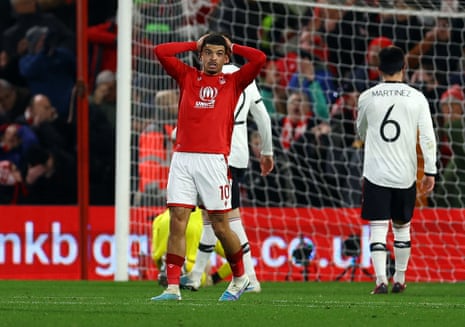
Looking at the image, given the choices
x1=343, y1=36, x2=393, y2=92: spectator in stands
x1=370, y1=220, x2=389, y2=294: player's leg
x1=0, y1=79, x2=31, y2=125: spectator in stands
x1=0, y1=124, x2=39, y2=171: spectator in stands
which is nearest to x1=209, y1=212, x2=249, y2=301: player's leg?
x1=370, y1=220, x2=389, y2=294: player's leg

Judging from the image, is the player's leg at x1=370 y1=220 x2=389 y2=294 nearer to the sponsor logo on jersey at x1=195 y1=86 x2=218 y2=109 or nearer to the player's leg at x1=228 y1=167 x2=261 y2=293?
the player's leg at x1=228 y1=167 x2=261 y2=293

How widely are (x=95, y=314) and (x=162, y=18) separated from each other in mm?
7296

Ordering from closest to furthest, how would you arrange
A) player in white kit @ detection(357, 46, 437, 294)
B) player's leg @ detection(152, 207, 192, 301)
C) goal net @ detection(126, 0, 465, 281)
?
player's leg @ detection(152, 207, 192, 301)
player in white kit @ detection(357, 46, 437, 294)
goal net @ detection(126, 0, 465, 281)

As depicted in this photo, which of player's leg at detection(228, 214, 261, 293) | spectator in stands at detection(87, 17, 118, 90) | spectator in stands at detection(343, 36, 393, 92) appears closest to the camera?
player's leg at detection(228, 214, 261, 293)

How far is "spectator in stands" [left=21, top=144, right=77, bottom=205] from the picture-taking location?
15531mm

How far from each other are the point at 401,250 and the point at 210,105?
2.67m

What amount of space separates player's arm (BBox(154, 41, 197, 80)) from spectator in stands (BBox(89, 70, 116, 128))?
7.01 meters

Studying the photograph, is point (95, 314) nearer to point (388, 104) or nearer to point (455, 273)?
point (388, 104)

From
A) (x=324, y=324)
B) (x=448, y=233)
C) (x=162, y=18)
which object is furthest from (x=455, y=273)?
(x=324, y=324)

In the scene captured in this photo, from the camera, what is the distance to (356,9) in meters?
14.7

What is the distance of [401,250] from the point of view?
420 inches

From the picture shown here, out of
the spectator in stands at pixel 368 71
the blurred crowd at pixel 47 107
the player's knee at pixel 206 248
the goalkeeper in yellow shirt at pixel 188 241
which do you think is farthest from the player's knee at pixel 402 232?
the blurred crowd at pixel 47 107

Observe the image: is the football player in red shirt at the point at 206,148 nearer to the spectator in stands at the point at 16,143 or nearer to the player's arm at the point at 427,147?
the player's arm at the point at 427,147

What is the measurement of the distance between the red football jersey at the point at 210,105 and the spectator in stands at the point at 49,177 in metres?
6.96
